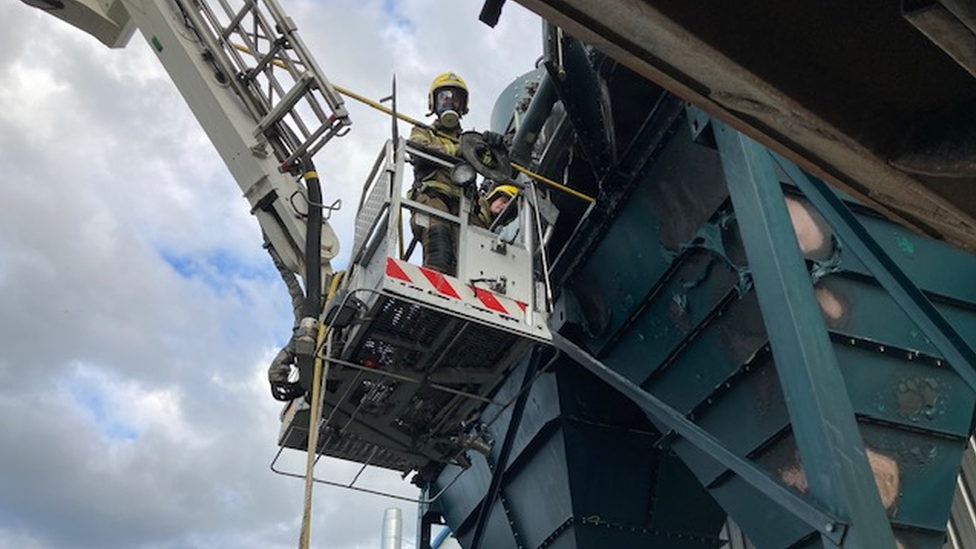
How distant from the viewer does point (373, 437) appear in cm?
669

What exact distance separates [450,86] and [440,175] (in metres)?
1.07

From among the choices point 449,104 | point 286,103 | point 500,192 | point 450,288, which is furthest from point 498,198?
point 450,288

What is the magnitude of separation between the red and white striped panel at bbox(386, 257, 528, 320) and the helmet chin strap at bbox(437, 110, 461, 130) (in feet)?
5.44

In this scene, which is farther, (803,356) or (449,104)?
(449,104)

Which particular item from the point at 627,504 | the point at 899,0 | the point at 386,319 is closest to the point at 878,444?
the point at 627,504

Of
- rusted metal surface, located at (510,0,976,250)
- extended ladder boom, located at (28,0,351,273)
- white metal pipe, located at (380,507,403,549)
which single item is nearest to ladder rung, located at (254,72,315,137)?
extended ladder boom, located at (28,0,351,273)

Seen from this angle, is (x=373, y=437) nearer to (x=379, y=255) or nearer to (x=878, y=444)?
(x=379, y=255)

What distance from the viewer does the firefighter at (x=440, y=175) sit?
595 centimetres

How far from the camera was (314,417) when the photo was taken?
5.33 metres

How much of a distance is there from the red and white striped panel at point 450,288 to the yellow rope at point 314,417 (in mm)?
666

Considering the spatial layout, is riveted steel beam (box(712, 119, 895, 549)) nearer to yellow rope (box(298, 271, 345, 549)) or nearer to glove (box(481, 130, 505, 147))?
glove (box(481, 130, 505, 147))

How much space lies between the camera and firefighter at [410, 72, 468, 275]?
5953 millimetres

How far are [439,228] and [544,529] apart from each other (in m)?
3.24

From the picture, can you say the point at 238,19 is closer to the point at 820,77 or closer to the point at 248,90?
the point at 248,90
